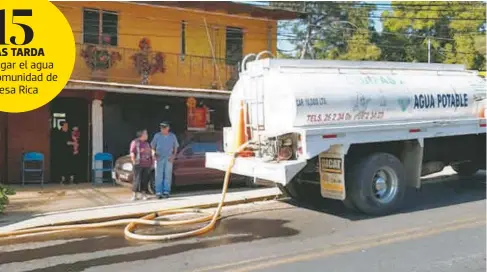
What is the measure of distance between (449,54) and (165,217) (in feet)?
109

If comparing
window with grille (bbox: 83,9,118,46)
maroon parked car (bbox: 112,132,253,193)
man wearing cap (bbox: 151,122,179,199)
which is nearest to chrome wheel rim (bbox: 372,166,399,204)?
maroon parked car (bbox: 112,132,253,193)

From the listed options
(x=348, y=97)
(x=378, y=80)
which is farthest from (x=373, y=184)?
(x=378, y=80)

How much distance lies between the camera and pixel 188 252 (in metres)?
7.32

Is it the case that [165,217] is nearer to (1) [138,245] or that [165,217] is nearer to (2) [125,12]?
(1) [138,245]

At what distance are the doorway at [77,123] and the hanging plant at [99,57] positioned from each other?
5.66 feet

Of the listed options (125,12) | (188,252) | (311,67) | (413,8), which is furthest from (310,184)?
(413,8)

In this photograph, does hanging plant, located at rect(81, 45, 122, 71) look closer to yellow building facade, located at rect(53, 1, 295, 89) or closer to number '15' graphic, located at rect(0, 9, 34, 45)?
yellow building facade, located at rect(53, 1, 295, 89)

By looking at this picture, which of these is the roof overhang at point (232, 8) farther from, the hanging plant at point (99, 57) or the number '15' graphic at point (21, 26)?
the number '15' graphic at point (21, 26)

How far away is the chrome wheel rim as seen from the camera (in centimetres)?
981

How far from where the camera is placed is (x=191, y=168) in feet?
43.6

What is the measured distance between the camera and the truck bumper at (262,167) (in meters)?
8.77

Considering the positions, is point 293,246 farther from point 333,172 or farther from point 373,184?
point 373,184

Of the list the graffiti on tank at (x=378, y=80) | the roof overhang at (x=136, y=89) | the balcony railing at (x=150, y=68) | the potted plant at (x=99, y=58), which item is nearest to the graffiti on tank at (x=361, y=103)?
the graffiti on tank at (x=378, y=80)

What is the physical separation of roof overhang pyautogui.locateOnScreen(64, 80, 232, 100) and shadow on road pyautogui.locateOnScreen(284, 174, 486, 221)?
5297 mm
